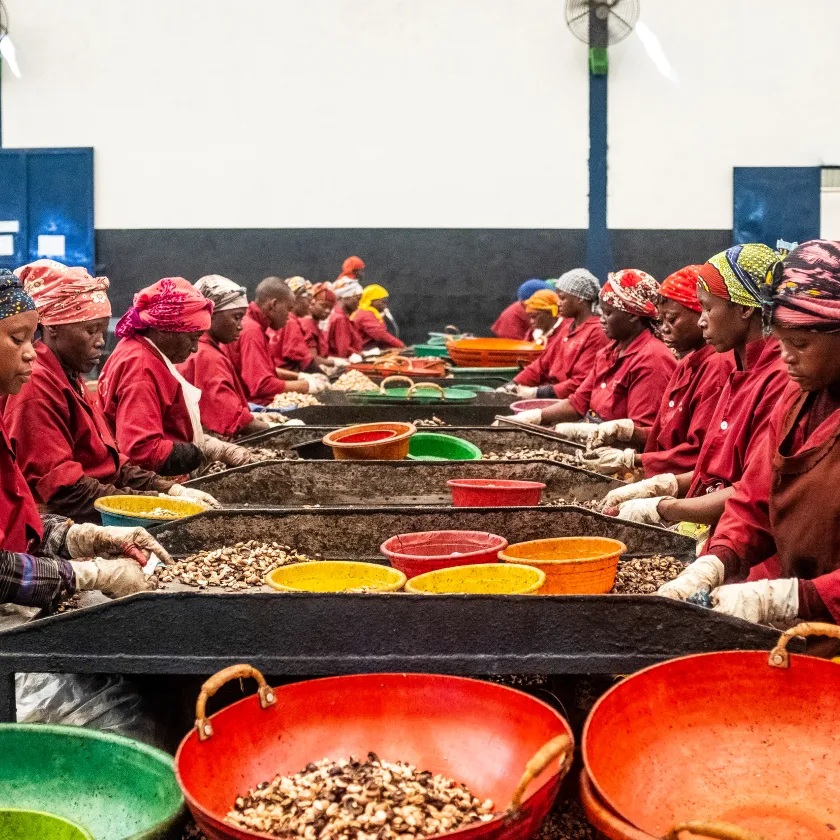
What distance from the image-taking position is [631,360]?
5.07 metres

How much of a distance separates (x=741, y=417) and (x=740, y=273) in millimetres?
427

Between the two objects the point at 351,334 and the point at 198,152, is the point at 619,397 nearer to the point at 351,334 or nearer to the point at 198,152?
the point at 351,334

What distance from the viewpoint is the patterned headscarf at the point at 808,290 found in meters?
2.13

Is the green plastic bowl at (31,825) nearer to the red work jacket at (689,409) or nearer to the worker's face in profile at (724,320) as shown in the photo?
the worker's face in profile at (724,320)

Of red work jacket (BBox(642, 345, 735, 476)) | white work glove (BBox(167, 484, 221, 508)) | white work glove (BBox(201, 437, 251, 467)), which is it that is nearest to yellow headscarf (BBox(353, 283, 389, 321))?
white work glove (BBox(201, 437, 251, 467))

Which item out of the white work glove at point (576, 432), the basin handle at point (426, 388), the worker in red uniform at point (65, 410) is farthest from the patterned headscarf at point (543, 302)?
the worker in red uniform at point (65, 410)

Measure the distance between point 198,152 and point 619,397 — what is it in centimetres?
878

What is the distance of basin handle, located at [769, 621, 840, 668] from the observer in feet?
5.49

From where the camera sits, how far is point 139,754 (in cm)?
173

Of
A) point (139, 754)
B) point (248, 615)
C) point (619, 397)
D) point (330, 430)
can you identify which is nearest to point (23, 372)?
point (248, 615)

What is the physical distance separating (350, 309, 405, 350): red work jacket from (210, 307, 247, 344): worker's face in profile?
631 cm

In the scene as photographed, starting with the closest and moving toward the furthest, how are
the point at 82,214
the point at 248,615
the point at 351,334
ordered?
the point at 248,615 < the point at 351,334 < the point at 82,214

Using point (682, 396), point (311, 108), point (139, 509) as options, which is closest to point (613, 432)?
point (682, 396)

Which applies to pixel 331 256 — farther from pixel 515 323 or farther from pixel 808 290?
pixel 808 290
